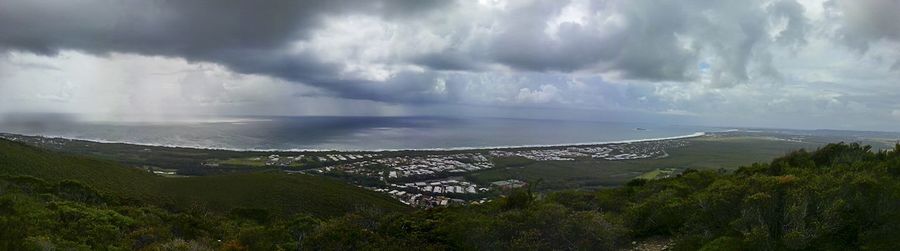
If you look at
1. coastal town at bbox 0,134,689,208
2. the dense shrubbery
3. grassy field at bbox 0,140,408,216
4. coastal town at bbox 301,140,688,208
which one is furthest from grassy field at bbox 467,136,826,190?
the dense shrubbery

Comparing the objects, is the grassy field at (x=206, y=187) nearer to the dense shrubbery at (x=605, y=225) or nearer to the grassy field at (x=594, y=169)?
the dense shrubbery at (x=605, y=225)

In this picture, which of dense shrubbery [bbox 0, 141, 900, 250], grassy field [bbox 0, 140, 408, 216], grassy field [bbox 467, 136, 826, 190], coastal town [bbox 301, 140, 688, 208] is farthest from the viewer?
grassy field [bbox 467, 136, 826, 190]

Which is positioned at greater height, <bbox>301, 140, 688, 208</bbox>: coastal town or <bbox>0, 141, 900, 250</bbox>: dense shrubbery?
<bbox>0, 141, 900, 250</bbox>: dense shrubbery

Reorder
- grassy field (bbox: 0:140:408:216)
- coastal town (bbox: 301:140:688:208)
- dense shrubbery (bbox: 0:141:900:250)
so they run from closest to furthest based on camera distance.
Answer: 1. dense shrubbery (bbox: 0:141:900:250)
2. grassy field (bbox: 0:140:408:216)
3. coastal town (bbox: 301:140:688:208)

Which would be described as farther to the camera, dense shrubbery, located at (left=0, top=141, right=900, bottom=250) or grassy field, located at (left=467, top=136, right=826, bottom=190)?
grassy field, located at (left=467, top=136, right=826, bottom=190)

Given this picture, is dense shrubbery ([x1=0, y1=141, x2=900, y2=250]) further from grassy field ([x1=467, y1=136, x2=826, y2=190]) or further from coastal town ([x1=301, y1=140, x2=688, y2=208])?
grassy field ([x1=467, y1=136, x2=826, y2=190])

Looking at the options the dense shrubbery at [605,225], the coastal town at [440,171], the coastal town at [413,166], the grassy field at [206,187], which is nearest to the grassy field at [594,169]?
the coastal town at [413,166]
